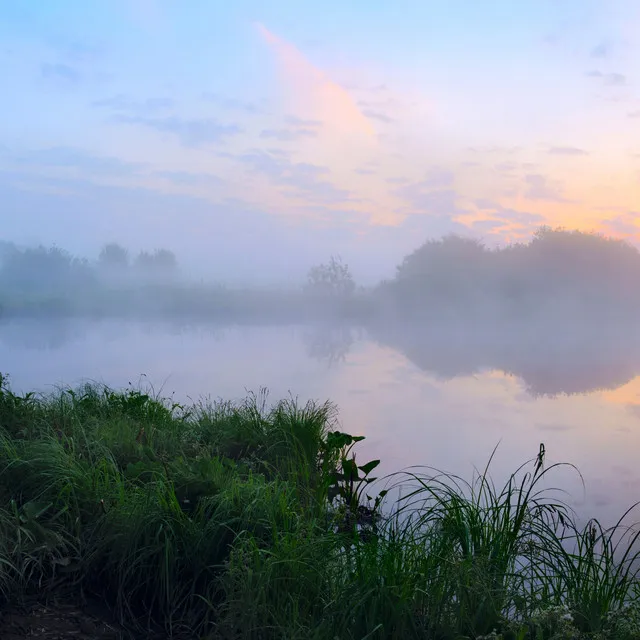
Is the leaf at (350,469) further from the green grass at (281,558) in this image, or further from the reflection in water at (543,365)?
the reflection in water at (543,365)

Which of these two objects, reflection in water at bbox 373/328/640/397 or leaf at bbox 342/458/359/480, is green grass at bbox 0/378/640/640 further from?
reflection in water at bbox 373/328/640/397

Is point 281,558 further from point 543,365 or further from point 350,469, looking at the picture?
point 543,365

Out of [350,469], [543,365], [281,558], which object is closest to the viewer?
[281,558]

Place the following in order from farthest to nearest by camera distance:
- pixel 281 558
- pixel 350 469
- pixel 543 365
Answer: pixel 543 365 < pixel 350 469 < pixel 281 558

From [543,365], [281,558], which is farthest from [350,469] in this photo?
[543,365]

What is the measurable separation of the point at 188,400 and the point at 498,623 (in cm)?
456

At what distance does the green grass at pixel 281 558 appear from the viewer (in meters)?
2.38

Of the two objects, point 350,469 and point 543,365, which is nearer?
point 350,469

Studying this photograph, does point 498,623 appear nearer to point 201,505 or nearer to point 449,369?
point 201,505

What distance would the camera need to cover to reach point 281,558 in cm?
269

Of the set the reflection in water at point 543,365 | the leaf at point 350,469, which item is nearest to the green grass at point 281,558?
the leaf at point 350,469

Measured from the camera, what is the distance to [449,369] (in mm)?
15859

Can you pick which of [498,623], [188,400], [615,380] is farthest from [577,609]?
[615,380]

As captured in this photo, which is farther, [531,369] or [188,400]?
[531,369]
